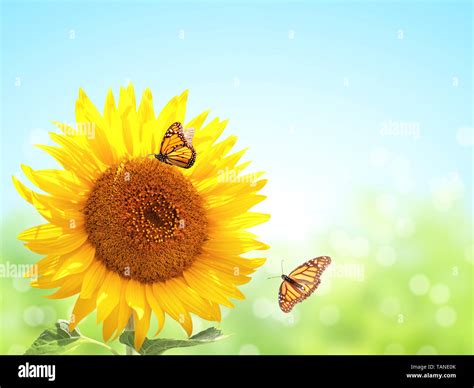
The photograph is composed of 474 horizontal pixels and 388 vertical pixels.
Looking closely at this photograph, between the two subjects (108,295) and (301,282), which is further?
(301,282)

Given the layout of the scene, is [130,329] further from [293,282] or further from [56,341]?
[293,282]

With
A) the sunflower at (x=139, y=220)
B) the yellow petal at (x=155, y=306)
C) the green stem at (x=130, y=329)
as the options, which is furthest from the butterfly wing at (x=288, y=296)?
the green stem at (x=130, y=329)

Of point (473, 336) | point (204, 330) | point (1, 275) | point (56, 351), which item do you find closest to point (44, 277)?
point (56, 351)

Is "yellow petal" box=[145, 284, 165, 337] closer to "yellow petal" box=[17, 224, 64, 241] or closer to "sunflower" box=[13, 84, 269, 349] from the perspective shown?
"sunflower" box=[13, 84, 269, 349]

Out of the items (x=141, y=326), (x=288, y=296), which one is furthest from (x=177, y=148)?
(x=288, y=296)

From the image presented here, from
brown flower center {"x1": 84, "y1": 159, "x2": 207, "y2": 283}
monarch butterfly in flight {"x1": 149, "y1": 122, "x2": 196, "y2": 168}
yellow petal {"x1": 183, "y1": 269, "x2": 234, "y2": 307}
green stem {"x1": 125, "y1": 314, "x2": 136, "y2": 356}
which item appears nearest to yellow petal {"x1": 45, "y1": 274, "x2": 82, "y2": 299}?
brown flower center {"x1": 84, "y1": 159, "x2": 207, "y2": 283}

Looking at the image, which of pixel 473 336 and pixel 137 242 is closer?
pixel 137 242
